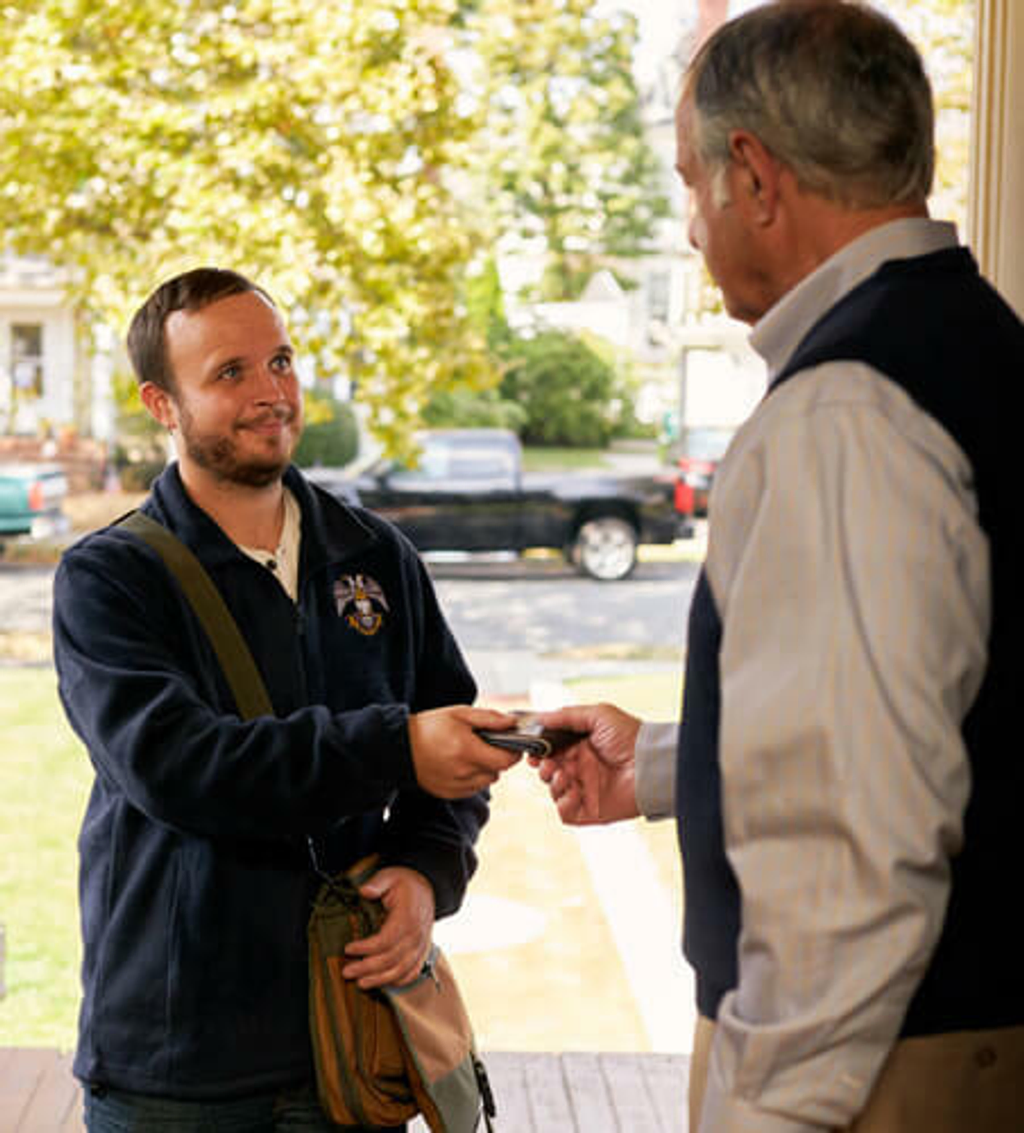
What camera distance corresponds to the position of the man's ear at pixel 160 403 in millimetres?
1903

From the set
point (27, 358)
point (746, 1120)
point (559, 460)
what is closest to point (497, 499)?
point (559, 460)

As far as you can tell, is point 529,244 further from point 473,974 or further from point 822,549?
point 822,549

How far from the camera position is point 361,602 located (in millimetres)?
1854

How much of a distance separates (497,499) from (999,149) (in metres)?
6.49

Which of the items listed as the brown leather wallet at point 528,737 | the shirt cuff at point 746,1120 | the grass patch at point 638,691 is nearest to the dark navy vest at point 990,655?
the shirt cuff at point 746,1120

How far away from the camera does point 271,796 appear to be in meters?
1.61

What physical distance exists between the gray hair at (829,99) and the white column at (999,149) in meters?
1.16

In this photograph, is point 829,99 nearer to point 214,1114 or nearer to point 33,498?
point 214,1114

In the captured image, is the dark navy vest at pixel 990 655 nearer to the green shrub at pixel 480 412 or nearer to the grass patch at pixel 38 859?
the grass patch at pixel 38 859

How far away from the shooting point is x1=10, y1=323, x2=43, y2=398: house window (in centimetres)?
807

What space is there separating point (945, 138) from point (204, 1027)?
3.81 metres

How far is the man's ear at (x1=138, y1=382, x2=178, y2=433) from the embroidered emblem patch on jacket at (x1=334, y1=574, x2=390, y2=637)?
0.27 m

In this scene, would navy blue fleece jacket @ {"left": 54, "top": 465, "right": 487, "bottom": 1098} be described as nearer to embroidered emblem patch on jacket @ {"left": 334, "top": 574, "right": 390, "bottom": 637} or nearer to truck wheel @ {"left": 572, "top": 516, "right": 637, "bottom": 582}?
embroidered emblem patch on jacket @ {"left": 334, "top": 574, "right": 390, "bottom": 637}

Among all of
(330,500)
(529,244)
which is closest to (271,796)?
(330,500)
